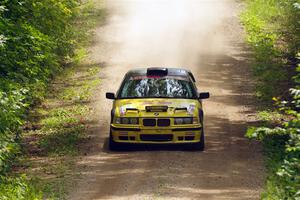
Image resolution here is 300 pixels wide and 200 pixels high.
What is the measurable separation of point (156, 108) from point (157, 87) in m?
1.41

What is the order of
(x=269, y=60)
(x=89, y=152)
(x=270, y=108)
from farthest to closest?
(x=269, y=60), (x=270, y=108), (x=89, y=152)

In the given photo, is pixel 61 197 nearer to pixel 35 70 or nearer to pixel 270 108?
pixel 35 70

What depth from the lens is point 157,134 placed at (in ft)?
57.6

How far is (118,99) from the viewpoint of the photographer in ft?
61.2

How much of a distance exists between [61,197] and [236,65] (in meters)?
18.6

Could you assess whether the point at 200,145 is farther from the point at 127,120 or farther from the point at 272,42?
the point at 272,42

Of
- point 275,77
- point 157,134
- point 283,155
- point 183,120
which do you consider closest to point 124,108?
point 157,134

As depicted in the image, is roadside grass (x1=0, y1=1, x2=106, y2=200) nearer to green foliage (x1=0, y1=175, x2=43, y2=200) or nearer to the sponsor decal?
green foliage (x1=0, y1=175, x2=43, y2=200)

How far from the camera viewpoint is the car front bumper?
691 inches

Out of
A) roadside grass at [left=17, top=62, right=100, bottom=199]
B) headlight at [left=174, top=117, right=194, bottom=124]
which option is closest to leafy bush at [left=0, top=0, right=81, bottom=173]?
roadside grass at [left=17, top=62, right=100, bottom=199]

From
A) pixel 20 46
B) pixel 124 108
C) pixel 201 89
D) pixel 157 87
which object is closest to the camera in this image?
pixel 124 108

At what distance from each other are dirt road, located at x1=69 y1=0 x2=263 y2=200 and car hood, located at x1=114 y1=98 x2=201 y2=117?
93 cm

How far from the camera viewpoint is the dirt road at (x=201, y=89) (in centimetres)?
1506

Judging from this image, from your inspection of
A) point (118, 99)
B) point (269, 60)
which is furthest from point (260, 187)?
point (269, 60)
